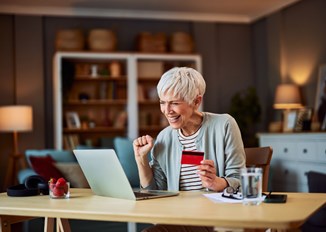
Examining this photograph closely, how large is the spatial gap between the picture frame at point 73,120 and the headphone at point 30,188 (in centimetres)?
397

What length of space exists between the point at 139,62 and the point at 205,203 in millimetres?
4771

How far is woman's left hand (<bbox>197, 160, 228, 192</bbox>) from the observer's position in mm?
1932

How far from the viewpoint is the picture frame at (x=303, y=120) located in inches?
203

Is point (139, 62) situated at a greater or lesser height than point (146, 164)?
greater

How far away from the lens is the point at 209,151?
2223mm

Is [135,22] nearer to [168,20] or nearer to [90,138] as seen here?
[168,20]

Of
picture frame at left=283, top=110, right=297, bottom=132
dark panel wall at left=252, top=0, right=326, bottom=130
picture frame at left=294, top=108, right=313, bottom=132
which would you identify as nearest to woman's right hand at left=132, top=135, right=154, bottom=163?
picture frame at left=294, top=108, right=313, bottom=132

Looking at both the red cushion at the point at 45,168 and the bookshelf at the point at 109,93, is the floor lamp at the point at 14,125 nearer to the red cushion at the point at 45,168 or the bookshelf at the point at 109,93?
the bookshelf at the point at 109,93

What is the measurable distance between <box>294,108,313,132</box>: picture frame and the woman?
3.13m

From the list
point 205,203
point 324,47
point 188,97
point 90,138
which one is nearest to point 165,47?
point 90,138

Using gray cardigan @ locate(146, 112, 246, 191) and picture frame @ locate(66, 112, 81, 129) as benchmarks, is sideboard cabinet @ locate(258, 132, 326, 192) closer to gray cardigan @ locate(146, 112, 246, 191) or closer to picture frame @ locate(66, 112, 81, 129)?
picture frame @ locate(66, 112, 81, 129)

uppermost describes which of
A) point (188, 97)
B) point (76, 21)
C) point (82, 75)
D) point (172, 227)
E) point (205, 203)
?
point (76, 21)

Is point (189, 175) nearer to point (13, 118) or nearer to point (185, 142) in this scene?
point (185, 142)

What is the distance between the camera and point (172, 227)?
202cm
